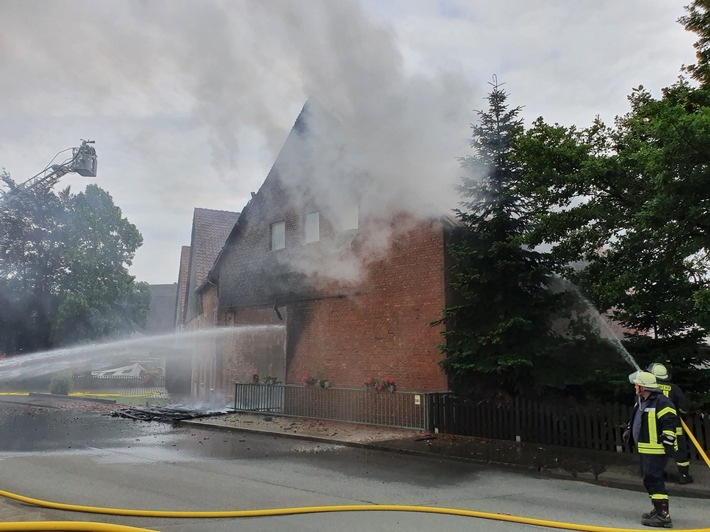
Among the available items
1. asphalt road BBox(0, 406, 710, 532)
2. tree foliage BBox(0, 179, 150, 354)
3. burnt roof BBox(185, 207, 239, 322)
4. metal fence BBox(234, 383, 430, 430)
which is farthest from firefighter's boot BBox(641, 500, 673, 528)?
tree foliage BBox(0, 179, 150, 354)

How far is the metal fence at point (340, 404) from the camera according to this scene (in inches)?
459

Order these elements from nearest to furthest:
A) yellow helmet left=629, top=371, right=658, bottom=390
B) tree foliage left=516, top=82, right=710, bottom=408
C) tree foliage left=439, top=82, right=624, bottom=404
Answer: yellow helmet left=629, top=371, right=658, bottom=390
tree foliage left=516, top=82, right=710, bottom=408
tree foliage left=439, top=82, right=624, bottom=404

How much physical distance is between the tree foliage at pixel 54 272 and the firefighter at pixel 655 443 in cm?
2947

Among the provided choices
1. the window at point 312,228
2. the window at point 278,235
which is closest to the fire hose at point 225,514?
the window at point 312,228

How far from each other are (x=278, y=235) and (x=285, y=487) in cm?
1181

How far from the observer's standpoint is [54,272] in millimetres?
30609

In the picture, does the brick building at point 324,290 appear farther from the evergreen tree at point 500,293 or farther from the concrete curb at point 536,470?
the concrete curb at point 536,470

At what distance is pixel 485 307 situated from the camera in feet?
36.7

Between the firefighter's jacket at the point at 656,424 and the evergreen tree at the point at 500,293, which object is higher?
the evergreen tree at the point at 500,293

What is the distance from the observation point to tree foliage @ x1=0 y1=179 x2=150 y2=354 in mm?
29719

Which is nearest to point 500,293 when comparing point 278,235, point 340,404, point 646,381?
point 340,404

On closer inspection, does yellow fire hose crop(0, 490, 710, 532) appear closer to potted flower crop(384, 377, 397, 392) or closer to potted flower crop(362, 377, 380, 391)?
potted flower crop(384, 377, 397, 392)

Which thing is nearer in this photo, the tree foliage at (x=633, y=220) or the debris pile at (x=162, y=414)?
the tree foliage at (x=633, y=220)

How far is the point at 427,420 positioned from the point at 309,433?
244 cm
